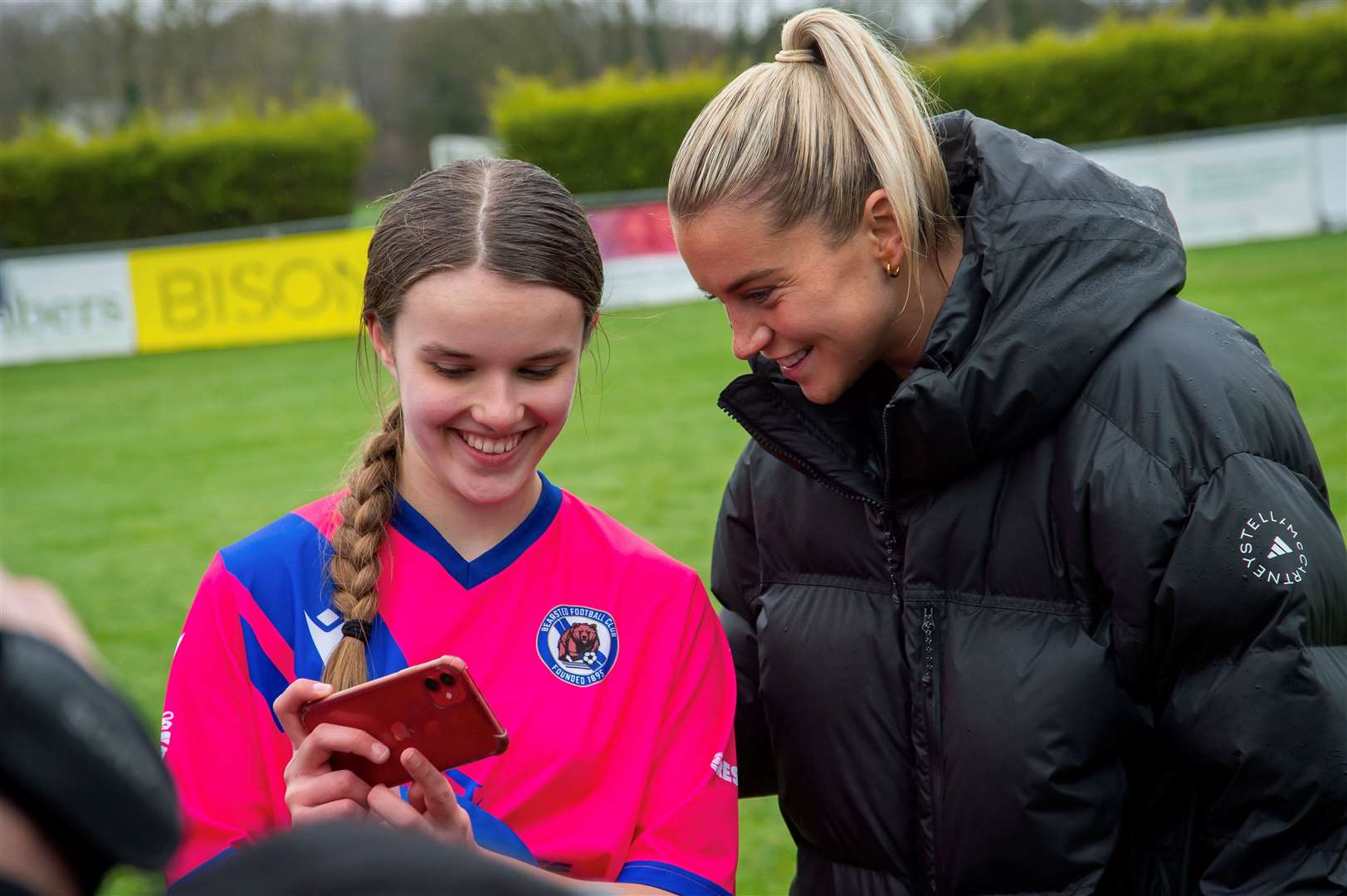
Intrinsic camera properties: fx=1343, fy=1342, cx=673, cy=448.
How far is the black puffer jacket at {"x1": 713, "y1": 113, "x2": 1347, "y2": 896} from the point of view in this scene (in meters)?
2.09

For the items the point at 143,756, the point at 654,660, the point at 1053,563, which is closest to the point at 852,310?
the point at 1053,563

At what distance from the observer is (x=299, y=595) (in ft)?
7.25

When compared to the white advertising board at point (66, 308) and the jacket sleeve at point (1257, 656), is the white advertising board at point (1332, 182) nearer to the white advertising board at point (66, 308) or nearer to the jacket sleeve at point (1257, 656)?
the white advertising board at point (66, 308)

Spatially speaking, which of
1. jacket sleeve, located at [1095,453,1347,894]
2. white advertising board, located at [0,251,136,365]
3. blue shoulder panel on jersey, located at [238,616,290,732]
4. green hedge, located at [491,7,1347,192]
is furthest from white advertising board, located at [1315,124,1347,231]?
blue shoulder panel on jersey, located at [238,616,290,732]

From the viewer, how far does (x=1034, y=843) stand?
2252 mm

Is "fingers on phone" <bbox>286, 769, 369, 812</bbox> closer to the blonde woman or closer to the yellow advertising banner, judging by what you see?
the blonde woman

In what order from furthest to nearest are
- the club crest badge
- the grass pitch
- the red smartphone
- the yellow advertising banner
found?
the yellow advertising banner
the grass pitch
the club crest badge
the red smartphone

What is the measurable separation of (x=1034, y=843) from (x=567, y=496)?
3.33 ft

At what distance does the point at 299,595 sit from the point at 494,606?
1.07 feet

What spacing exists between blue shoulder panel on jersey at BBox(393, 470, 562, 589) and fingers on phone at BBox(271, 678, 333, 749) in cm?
41

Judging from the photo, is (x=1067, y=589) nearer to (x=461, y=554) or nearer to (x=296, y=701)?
(x=461, y=554)

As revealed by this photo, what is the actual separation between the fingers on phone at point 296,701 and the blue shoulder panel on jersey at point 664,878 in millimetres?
573

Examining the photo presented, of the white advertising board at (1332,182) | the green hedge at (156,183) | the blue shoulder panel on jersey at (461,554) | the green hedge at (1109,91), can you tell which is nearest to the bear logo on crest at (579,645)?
the blue shoulder panel on jersey at (461,554)

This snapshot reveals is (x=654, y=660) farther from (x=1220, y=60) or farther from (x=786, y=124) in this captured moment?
(x=1220, y=60)
